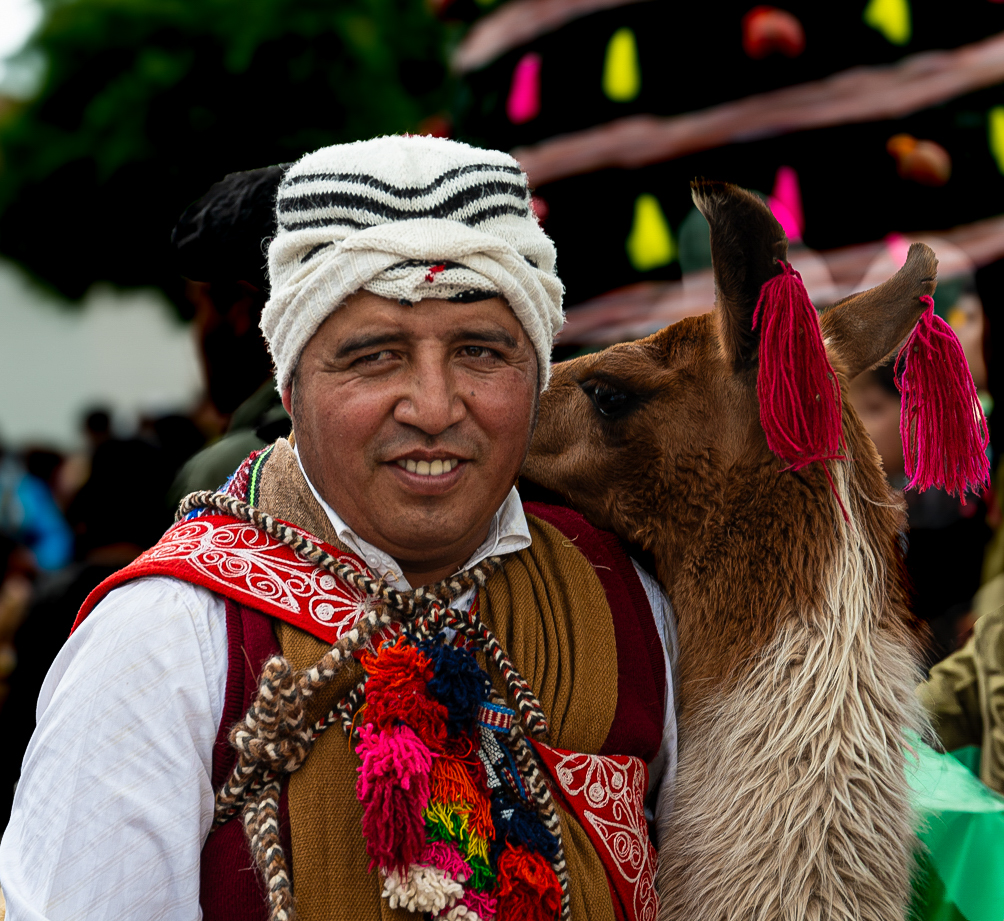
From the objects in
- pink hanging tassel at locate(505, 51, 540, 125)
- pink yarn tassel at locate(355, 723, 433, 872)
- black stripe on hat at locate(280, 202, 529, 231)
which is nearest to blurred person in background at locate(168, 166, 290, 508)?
black stripe on hat at locate(280, 202, 529, 231)

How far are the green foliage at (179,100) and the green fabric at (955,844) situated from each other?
8.32 metres

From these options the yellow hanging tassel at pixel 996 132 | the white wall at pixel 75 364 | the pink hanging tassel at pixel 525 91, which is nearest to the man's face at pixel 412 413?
the pink hanging tassel at pixel 525 91

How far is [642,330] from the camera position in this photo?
4172mm

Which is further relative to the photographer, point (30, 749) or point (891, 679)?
point (891, 679)

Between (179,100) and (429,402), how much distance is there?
9.80 metres

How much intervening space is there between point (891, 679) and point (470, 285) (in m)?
1.02

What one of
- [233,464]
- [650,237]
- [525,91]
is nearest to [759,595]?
[233,464]

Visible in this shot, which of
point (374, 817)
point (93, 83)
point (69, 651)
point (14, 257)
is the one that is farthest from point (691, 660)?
point (14, 257)

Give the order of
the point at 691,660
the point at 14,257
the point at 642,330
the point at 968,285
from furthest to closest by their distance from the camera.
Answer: the point at 14,257, the point at 642,330, the point at 968,285, the point at 691,660

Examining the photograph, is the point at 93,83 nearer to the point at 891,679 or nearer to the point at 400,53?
the point at 400,53

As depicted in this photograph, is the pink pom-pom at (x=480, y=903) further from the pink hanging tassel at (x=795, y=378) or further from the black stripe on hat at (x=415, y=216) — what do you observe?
the black stripe on hat at (x=415, y=216)

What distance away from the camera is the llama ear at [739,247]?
1772 millimetres

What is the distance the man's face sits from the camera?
1.55 metres

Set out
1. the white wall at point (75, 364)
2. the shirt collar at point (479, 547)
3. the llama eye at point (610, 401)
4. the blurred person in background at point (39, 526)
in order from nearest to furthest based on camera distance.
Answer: the shirt collar at point (479, 547), the llama eye at point (610, 401), the blurred person in background at point (39, 526), the white wall at point (75, 364)
